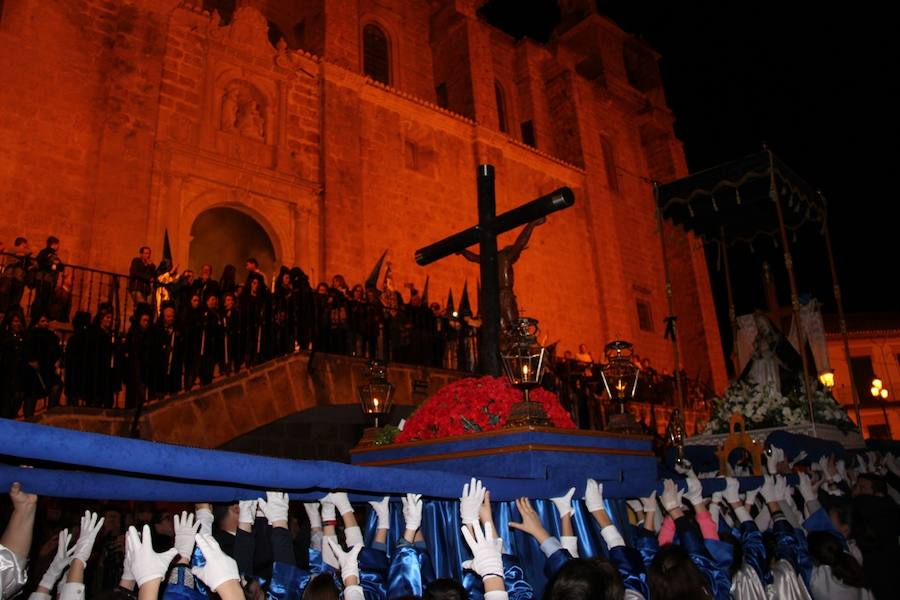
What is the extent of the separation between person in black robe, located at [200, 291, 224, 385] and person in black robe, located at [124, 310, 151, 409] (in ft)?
2.31

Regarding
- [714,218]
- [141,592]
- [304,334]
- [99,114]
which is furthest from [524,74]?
[141,592]

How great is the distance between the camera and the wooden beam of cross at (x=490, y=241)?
194 inches

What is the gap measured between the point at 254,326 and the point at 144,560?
7527mm

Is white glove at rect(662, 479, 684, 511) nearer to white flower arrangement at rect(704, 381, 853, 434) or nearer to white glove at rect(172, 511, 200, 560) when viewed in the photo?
white glove at rect(172, 511, 200, 560)

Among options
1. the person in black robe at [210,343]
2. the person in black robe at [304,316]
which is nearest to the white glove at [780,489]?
the person in black robe at [304,316]

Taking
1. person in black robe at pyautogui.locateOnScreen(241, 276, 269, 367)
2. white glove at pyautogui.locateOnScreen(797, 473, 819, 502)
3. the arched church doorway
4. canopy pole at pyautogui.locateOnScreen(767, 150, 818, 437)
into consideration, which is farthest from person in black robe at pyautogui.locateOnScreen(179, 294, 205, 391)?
canopy pole at pyautogui.locateOnScreen(767, 150, 818, 437)

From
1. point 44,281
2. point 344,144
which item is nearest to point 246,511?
point 44,281

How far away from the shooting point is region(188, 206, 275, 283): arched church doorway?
1510 cm

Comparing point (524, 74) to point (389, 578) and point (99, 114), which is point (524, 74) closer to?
point (99, 114)

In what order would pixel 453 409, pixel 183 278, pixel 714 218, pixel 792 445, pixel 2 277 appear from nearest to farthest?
pixel 453 409, pixel 792 445, pixel 2 277, pixel 183 278, pixel 714 218

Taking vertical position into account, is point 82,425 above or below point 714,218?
below

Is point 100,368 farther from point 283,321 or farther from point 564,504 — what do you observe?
point 564,504

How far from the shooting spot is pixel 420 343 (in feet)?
38.1

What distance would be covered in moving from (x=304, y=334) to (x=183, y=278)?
1994 mm
